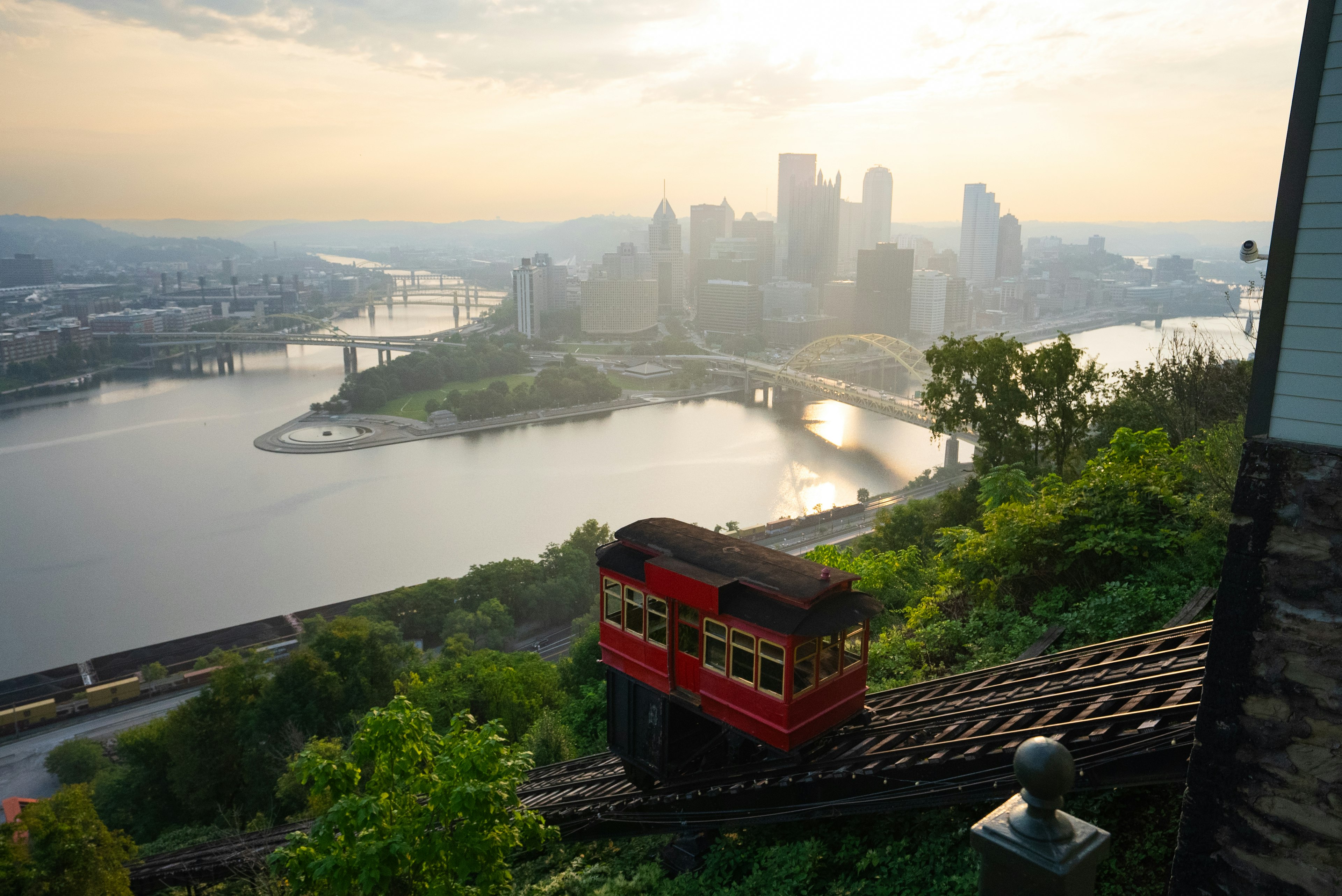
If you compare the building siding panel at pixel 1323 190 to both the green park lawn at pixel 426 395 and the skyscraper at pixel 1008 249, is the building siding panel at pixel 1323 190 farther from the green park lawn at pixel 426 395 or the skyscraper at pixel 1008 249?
the skyscraper at pixel 1008 249

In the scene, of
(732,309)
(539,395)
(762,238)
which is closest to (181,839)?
(539,395)

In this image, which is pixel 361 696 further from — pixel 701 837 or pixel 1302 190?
pixel 1302 190

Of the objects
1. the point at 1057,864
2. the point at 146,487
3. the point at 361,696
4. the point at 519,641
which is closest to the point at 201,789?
the point at 361,696

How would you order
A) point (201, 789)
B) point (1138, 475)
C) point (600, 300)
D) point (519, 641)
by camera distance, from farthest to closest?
point (600, 300) → point (519, 641) → point (201, 789) → point (1138, 475)

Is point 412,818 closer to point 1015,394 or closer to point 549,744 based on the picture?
point 549,744

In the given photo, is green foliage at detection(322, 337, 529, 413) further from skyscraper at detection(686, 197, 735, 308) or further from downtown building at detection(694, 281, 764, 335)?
skyscraper at detection(686, 197, 735, 308)

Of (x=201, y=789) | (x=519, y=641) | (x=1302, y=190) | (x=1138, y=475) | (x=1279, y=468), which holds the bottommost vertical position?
(x=519, y=641)
